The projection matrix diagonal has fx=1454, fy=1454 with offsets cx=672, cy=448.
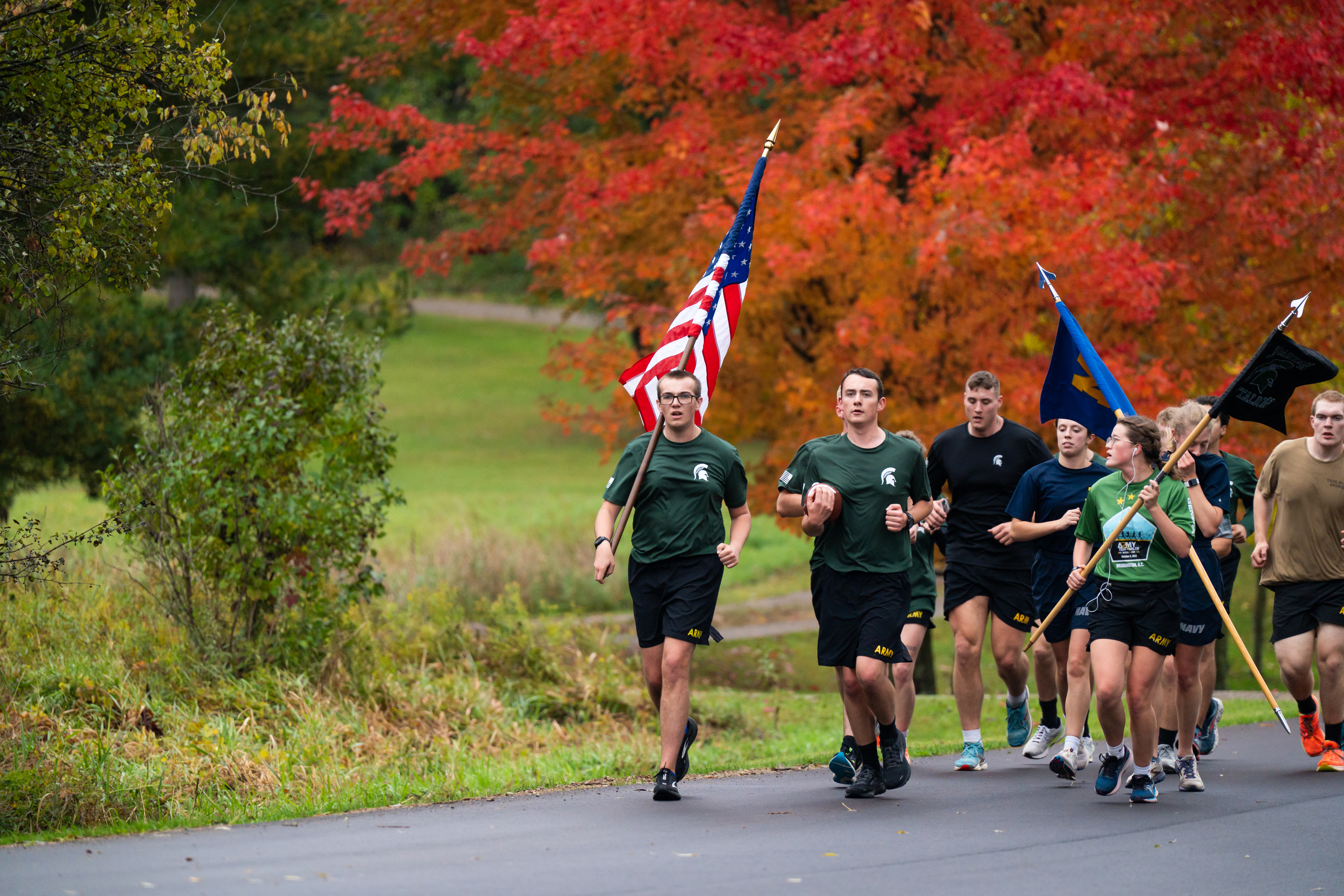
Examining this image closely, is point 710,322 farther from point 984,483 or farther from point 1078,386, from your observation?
point 1078,386

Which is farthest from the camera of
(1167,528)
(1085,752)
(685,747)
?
(1085,752)

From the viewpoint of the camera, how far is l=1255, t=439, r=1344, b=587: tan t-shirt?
8.58 meters

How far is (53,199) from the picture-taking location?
7.13m

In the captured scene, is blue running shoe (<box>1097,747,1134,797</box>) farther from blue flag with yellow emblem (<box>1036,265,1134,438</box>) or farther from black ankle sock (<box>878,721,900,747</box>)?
blue flag with yellow emblem (<box>1036,265,1134,438</box>)

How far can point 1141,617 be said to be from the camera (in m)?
7.30

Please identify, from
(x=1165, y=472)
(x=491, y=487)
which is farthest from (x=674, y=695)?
(x=491, y=487)

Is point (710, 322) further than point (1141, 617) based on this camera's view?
Yes

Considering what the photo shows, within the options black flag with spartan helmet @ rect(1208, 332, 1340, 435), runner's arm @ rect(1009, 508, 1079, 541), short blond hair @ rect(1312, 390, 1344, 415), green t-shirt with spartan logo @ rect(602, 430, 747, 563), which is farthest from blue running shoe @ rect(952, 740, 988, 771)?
short blond hair @ rect(1312, 390, 1344, 415)

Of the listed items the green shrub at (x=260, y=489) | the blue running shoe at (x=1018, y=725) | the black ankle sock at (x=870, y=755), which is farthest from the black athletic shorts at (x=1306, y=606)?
the green shrub at (x=260, y=489)

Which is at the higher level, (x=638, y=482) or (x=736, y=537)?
(x=638, y=482)

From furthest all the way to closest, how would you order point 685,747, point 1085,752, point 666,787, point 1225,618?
point 1085,752, point 1225,618, point 685,747, point 666,787

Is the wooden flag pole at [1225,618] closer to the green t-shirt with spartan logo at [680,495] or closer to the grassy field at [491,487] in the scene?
the green t-shirt with spartan logo at [680,495]

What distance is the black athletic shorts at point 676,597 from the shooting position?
7410 millimetres

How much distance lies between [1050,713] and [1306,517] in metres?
1.95
